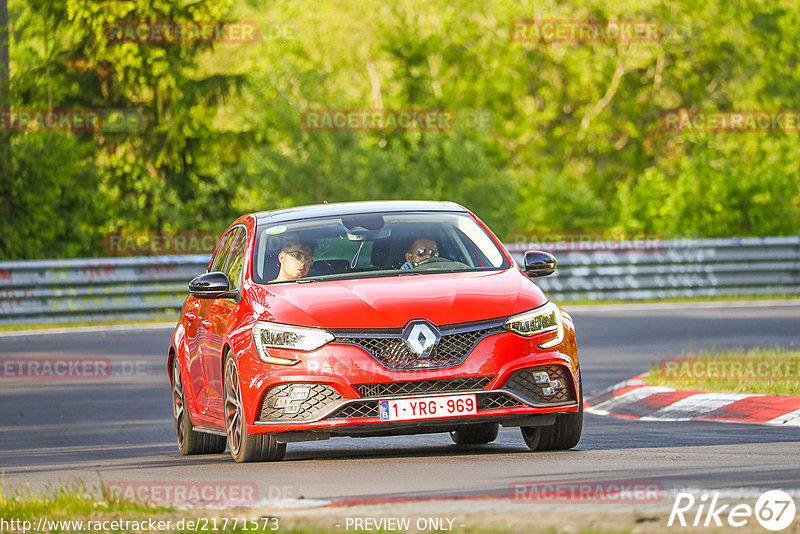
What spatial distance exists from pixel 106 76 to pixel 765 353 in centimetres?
2601

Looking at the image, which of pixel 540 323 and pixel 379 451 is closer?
pixel 540 323

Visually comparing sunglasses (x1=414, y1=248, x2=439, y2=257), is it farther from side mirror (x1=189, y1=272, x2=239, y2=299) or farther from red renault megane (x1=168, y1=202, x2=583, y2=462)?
side mirror (x1=189, y1=272, x2=239, y2=299)

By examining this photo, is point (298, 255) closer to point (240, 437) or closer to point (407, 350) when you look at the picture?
point (240, 437)

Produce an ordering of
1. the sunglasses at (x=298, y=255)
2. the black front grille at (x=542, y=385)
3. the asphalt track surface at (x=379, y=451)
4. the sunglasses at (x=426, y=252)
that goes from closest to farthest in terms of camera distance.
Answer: the asphalt track surface at (x=379, y=451) → the black front grille at (x=542, y=385) → the sunglasses at (x=298, y=255) → the sunglasses at (x=426, y=252)

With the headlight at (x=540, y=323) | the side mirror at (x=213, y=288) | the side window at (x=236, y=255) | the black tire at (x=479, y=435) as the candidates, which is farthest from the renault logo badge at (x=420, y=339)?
the black tire at (x=479, y=435)

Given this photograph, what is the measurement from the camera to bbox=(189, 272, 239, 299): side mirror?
405 inches

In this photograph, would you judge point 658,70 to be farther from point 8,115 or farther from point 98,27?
point 8,115

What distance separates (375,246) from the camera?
34.5 ft

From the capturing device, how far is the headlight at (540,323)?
31.1ft

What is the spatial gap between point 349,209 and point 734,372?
15.7 ft

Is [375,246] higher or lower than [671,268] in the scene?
higher

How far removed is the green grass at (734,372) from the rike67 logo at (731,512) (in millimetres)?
6004

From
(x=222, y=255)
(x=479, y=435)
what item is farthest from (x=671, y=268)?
(x=479, y=435)

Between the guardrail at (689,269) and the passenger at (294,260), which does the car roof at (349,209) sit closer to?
the passenger at (294,260)
